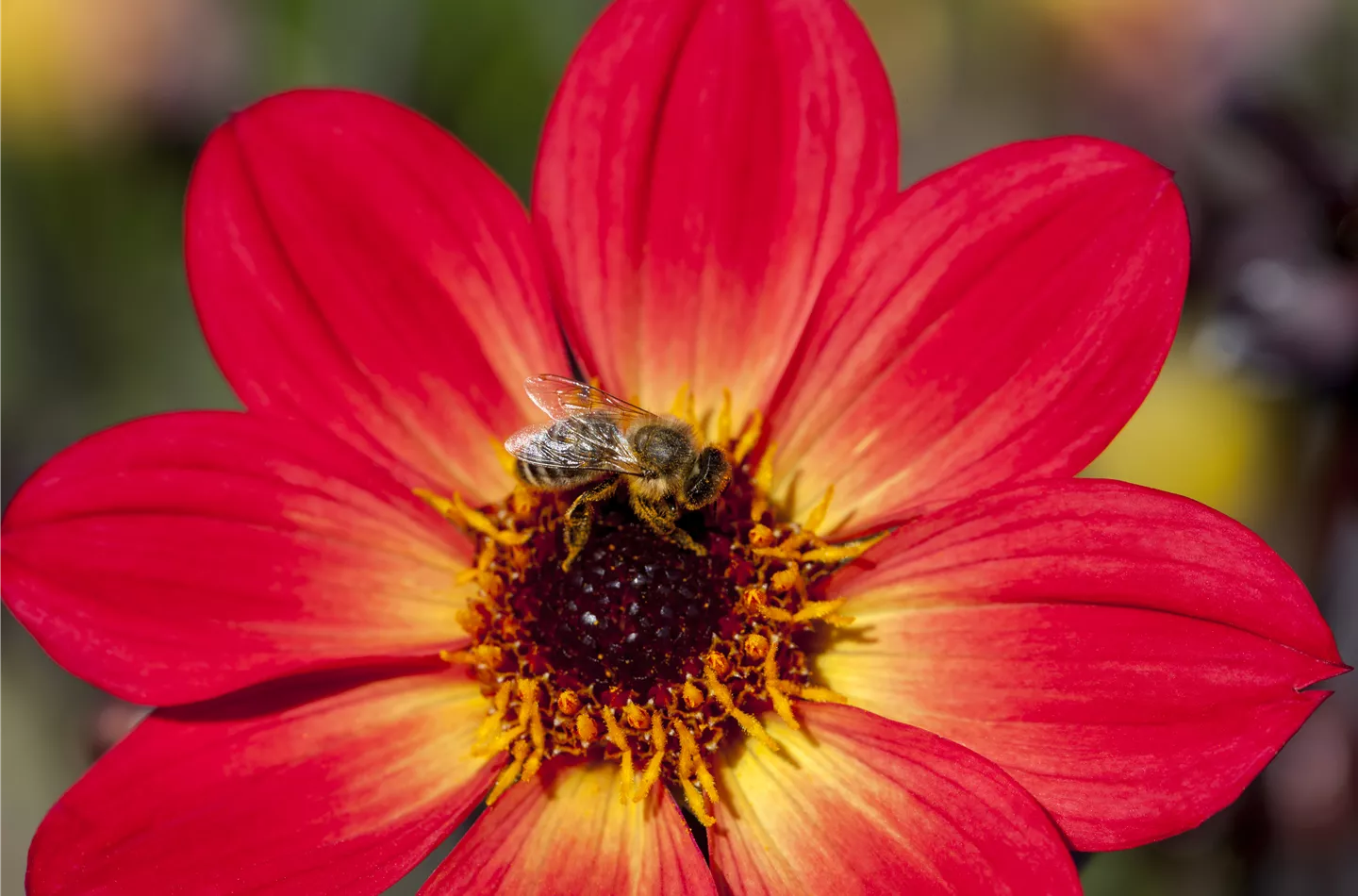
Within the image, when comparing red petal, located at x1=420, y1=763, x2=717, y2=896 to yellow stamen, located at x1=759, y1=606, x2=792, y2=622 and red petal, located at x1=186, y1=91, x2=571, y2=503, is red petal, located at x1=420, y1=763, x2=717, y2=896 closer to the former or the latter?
yellow stamen, located at x1=759, y1=606, x2=792, y2=622

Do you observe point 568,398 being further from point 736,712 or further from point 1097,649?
point 1097,649

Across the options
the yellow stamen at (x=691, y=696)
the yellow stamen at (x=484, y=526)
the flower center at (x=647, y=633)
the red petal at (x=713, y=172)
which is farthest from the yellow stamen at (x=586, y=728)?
the red petal at (x=713, y=172)

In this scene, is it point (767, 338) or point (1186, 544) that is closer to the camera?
point (1186, 544)

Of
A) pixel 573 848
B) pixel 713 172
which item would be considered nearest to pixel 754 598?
pixel 573 848

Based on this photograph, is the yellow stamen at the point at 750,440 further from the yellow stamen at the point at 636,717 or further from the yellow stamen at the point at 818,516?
the yellow stamen at the point at 636,717

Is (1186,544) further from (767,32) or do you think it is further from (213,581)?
(213,581)

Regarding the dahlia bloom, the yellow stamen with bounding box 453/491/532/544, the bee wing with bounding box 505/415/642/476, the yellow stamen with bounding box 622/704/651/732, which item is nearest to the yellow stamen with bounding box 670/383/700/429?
the dahlia bloom

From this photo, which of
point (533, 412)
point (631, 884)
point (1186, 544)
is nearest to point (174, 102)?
point (533, 412)
